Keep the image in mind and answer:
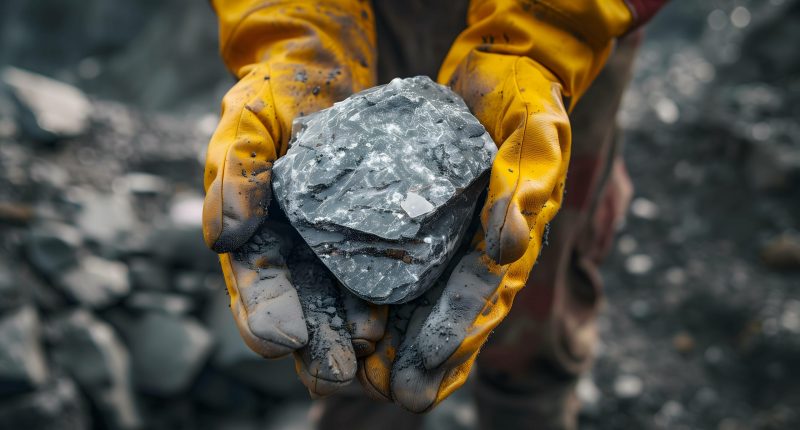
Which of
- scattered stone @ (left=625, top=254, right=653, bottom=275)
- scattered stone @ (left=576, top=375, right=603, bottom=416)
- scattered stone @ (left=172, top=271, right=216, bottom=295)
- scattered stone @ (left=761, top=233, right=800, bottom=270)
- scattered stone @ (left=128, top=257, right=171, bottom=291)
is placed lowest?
scattered stone @ (left=576, top=375, right=603, bottom=416)

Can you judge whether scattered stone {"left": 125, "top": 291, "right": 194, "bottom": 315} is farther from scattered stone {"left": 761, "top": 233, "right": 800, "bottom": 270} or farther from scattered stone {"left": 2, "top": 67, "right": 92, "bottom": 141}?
scattered stone {"left": 761, "top": 233, "right": 800, "bottom": 270}

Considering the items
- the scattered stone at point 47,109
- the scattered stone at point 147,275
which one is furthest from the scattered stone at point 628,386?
the scattered stone at point 47,109

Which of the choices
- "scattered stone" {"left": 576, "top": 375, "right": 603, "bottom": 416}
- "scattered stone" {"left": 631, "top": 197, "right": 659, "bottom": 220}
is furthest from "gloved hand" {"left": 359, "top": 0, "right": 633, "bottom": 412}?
"scattered stone" {"left": 631, "top": 197, "right": 659, "bottom": 220}

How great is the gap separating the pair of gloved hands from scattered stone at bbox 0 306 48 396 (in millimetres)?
1311

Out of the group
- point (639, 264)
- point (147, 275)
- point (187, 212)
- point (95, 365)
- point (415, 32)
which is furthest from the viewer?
point (639, 264)

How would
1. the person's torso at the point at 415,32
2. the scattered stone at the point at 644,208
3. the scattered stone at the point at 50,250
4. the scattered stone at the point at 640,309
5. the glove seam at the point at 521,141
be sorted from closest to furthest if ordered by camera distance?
the glove seam at the point at 521,141 → the person's torso at the point at 415,32 → the scattered stone at the point at 50,250 → the scattered stone at the point at 640,309 → the scattered stone at the point at 644,208

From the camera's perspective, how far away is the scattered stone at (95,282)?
2.39m

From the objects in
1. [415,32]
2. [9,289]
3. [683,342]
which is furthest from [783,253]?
[9,289]

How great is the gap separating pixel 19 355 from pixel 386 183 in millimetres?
1563

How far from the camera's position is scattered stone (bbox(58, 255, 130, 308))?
239cm

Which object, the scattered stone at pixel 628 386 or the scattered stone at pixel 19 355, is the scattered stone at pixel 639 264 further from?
the scattered stone at pixel 19 355

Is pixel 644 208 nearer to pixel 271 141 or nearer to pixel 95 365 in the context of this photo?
pixel 271 141

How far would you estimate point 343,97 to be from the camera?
4.97ft

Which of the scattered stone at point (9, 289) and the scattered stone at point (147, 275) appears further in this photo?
the scattered stone at point (147, 275)
